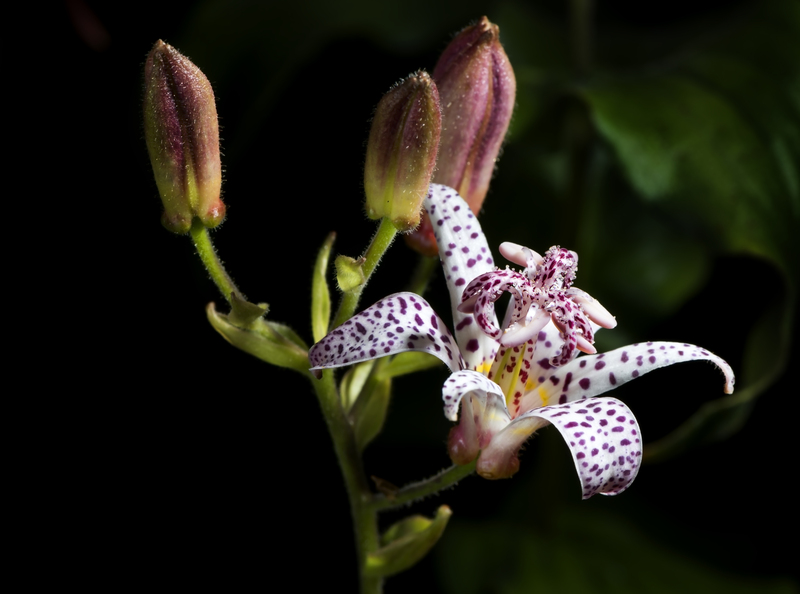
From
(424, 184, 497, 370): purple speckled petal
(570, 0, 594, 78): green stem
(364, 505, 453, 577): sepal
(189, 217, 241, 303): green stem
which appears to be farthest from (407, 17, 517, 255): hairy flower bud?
(570, 0, 594, 78): green stem

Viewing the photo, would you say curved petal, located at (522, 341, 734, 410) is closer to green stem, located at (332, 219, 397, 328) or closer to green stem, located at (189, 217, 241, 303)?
green stem, located at (332, 219, 397, 328)

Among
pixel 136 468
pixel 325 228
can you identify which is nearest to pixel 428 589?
pixel 136 468

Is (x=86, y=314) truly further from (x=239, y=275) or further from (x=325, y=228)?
(x=325, y=228)

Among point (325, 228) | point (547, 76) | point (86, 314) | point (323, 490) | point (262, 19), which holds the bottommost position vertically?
point (323, 490)

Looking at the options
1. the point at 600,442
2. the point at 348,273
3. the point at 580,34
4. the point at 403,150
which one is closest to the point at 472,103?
the point at 403,150

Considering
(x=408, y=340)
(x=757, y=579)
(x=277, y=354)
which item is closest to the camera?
(x=408, y=340)

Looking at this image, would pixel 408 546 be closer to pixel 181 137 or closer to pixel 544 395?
pixel 544 395

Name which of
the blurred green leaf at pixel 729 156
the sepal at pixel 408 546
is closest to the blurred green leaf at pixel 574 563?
the blurred green leaf at pixel 729 156

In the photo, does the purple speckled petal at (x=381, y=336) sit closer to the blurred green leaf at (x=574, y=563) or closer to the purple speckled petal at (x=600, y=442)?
the purple speckled petal at (x=600, y=442)

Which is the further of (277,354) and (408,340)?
(277,354)

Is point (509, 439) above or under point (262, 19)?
under
